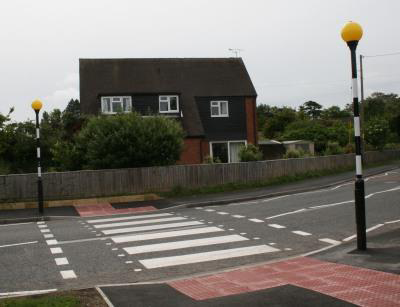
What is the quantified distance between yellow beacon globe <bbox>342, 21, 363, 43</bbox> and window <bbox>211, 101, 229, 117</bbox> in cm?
2603

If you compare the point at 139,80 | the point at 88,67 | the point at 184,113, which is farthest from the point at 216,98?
the point at 88,67

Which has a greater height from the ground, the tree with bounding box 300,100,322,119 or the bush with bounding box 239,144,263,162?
the tree with bounding box 300,100,322,119

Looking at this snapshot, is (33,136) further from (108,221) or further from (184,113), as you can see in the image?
(108,221)

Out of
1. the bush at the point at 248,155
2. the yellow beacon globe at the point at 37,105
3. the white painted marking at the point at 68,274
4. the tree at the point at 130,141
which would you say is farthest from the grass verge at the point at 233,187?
the white painted marking at the point at 68,274

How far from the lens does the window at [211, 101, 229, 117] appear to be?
35344mm

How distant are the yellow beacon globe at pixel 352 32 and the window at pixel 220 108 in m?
26.0

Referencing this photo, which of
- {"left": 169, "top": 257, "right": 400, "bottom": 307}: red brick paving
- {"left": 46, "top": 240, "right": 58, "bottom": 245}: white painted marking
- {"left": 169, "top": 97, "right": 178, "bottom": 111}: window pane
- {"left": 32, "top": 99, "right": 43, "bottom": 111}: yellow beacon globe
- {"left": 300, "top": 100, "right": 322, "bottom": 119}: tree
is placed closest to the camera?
{"left": 169, "top": 257, "right": 400, "bottom": 307}: red brick paving

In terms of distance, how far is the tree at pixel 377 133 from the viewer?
40656 mm

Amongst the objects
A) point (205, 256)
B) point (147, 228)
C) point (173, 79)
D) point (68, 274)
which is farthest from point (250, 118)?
point (68, 274)

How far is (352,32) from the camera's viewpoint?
9.27 m

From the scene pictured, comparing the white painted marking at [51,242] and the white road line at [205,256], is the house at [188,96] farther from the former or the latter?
the white road line at [205,256]

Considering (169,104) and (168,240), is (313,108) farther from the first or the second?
(168,240)

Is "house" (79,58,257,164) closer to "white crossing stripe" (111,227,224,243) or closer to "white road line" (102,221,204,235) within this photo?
"white road line" (102,221,204,235)

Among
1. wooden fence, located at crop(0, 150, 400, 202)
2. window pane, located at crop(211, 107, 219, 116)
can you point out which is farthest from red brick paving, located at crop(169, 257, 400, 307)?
window pane, located at crop(211, 107, 219, 116)
